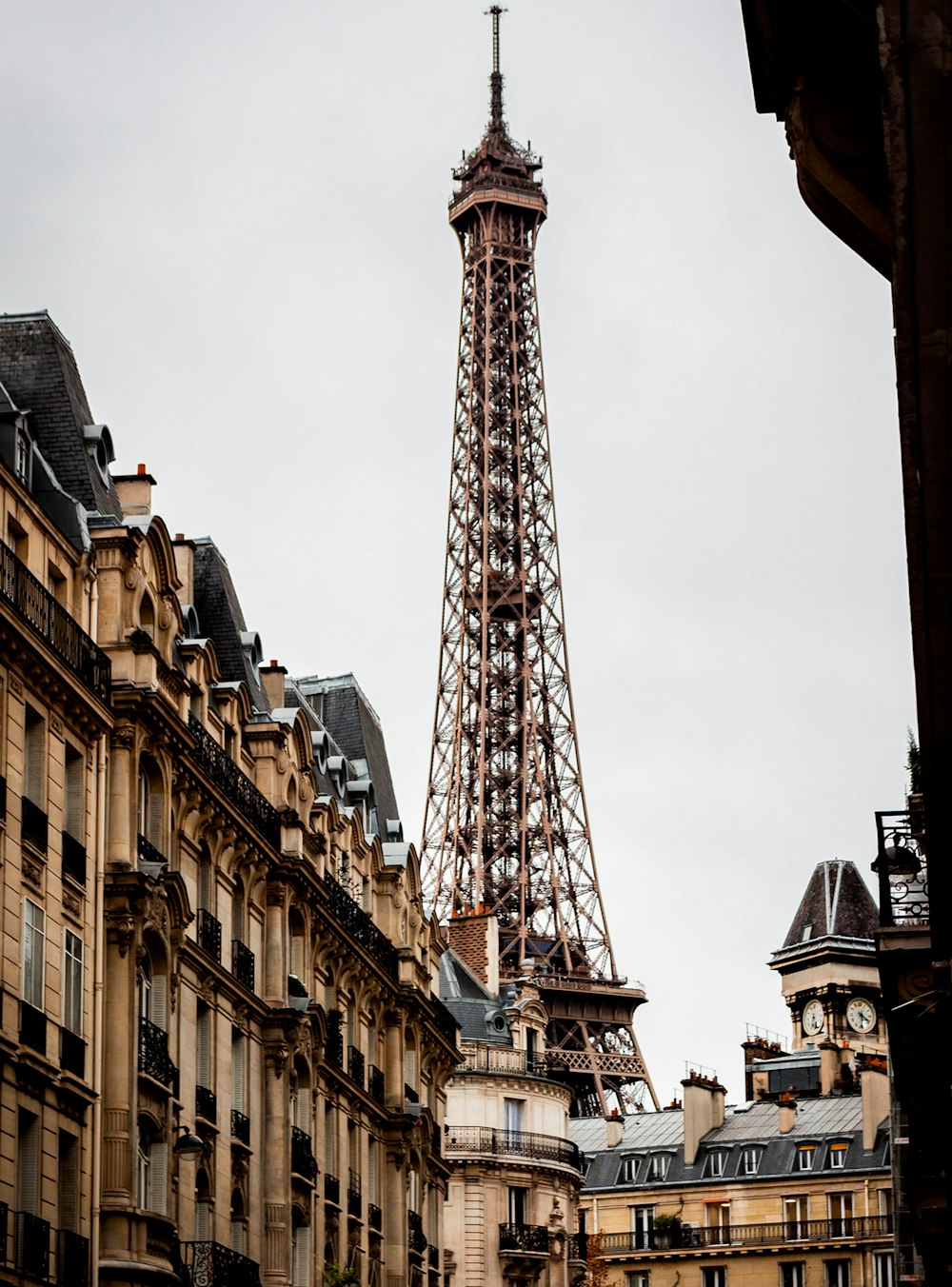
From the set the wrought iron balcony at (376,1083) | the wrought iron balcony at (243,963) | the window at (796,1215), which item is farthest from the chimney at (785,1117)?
the wrought iron balcony at (243,963)

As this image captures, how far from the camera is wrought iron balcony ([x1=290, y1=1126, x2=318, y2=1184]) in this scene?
4750 centimetres

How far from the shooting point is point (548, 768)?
143875 millimetres

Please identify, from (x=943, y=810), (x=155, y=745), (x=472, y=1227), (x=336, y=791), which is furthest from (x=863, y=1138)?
(x=943, y=810)

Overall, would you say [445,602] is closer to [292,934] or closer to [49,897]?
[292,934]

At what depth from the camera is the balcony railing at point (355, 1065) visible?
176 ft

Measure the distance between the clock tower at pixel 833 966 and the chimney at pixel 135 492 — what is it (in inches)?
4043

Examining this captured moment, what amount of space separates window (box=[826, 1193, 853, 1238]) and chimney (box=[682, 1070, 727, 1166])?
714 cm

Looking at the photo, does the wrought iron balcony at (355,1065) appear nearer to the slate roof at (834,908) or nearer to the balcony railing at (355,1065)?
the balcony railing at (355,1065)

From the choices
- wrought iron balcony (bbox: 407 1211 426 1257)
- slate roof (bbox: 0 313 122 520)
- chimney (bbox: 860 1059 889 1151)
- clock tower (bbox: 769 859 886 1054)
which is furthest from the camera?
clock tower (bbox: 769 859 886 1054)

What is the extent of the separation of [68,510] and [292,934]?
13.0 m

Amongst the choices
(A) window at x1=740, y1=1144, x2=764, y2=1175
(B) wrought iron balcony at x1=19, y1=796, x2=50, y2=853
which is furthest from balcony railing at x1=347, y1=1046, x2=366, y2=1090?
(A) window at x1=740, y1=1144, x2=764, y2=1175

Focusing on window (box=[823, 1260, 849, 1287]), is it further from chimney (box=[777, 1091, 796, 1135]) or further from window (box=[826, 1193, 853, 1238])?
chimney (box=[777, 1091, 796, 1135])

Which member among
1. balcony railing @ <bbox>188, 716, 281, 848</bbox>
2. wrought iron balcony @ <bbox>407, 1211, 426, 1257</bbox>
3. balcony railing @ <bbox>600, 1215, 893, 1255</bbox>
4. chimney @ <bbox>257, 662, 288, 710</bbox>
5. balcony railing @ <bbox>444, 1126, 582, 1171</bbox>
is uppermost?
chimney @ <bbox>257, 662, 288, 710</bbox>

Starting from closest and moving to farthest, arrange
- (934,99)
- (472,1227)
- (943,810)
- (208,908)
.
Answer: (934,99) < (943,810) < (208,908) < (472,1227)
